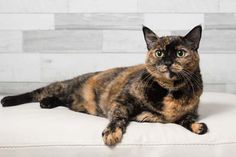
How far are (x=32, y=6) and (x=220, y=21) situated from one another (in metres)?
0.97

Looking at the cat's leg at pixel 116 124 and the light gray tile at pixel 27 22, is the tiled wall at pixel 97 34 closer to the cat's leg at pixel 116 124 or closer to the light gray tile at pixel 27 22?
the light gray tile at pixel 27 22

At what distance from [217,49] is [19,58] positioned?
40.9 inches

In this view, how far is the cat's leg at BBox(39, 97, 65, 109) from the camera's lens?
1826 millimetres

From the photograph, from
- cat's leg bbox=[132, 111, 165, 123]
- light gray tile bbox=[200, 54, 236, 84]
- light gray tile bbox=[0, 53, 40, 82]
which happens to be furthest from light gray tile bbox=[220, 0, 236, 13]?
light gray tile bbox=[0, 53, 40, 82]

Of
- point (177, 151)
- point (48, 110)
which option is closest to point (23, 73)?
point (48, 110)

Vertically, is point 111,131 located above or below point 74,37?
below

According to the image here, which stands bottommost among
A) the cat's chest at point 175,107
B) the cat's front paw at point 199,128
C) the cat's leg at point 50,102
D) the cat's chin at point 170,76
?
the cat's leg at point 50,102

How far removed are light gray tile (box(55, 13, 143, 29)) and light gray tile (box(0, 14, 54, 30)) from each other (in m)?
0.05

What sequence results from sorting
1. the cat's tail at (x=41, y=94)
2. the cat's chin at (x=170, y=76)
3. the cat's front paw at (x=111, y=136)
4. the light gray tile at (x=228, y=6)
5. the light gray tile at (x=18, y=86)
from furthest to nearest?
the light gray tile at (x=18, y=86)
the light gray tile at (x=228, y=6)
the cat's tail at (x=41, y=94)
the cat's chin at (x=170, y=76)
the cat's front paw at (x=111, y=136)

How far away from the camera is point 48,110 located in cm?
176

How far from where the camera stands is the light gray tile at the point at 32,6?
2176 millimetres

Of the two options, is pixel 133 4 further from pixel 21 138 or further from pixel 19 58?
pixel 21 138

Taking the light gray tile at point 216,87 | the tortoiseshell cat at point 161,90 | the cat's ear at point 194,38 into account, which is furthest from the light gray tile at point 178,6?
the cat's ear at point 194,38

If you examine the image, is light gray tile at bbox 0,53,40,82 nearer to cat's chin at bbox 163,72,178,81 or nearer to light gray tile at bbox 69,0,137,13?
light gray tile at bbox 69,0,137,13
